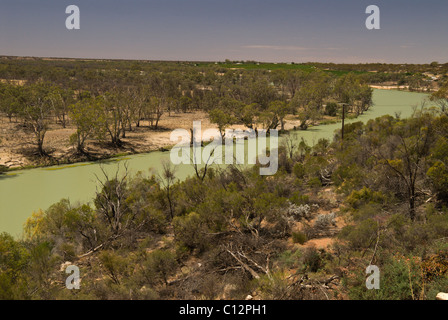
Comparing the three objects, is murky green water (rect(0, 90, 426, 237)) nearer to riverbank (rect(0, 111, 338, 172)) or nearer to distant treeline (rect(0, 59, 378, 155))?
riverbank (rect(0, 111, 338, 172))

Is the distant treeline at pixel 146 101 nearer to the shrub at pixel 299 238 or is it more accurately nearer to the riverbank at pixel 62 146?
the riverbank at pixel 62 146

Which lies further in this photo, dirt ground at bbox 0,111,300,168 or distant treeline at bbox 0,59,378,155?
distant treeline at bbox 0,59,378,155

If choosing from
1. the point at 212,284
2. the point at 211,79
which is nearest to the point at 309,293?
the point at 212,284

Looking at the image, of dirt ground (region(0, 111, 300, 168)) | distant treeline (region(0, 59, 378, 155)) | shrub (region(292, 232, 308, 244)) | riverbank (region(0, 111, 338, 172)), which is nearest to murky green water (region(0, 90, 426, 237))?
riverbank (region(0, 111, 338, 172))

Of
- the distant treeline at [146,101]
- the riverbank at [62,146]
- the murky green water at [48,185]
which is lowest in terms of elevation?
the murky green water at [48,185]

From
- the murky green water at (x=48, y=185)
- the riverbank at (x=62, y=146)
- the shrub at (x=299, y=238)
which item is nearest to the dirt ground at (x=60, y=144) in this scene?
the riverbank at (x=62, y=146)

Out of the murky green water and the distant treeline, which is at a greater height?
the distant treeline

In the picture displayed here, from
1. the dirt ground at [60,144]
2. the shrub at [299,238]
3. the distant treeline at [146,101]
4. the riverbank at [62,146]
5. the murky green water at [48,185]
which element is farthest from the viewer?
the distant treeline at [146,101]

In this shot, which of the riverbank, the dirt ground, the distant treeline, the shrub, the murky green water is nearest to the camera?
the shrub

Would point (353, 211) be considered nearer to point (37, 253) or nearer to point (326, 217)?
point (326, 217)
